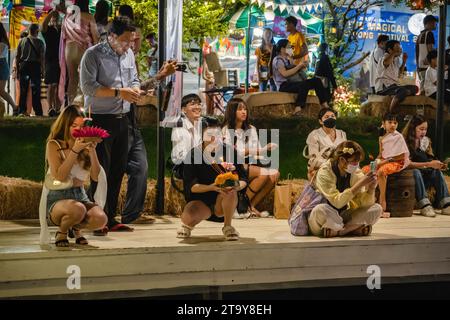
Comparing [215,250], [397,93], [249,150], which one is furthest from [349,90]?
[215,250]

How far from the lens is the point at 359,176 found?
20.0ft

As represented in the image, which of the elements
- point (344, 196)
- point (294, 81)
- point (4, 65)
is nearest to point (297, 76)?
point (294, 81)

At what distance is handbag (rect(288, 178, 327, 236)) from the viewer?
605 cm

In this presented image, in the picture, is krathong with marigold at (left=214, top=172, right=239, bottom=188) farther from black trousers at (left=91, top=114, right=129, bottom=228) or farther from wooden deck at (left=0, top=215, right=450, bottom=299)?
black trousers at (left=91, top=114, right=129, bottom=228)

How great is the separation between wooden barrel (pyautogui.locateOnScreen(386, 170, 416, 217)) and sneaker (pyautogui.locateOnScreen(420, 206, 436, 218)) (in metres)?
0.12

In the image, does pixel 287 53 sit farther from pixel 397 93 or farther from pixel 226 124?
pixel 226 124

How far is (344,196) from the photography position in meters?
5.91

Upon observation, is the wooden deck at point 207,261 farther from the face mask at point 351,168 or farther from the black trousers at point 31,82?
the black trousers at point 31,82

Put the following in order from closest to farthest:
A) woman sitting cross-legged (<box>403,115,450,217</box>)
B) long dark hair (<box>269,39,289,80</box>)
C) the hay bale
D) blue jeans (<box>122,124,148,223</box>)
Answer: blue jeans (<box>122,124,148,223</box>) → the hay bale → woman sitting cross-legged (<box>403,115,450,217</box>) → long dark hair (<box>269,39,289,80</box>)

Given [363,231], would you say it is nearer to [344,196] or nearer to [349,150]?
[344,196]

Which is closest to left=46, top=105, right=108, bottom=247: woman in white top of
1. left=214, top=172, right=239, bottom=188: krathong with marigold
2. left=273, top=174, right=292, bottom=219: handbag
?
left=214, top=172, right=239, bottom=188: krathong with marigold

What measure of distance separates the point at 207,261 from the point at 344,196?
112cm

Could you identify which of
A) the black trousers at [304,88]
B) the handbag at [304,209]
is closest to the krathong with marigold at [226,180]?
the handbag at [304,209]

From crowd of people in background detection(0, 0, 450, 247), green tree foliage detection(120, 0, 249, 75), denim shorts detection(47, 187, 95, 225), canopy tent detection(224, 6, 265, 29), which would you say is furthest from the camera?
canopy tent detection(224, 6, 265, 29)
